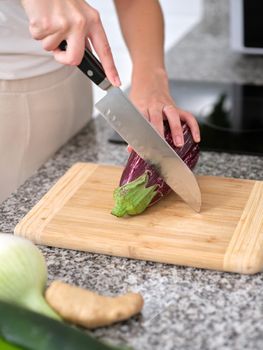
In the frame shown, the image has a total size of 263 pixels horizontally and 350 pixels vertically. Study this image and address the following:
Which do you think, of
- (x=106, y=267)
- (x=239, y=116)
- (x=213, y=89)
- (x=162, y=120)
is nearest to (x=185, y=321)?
(x=106, y=267)

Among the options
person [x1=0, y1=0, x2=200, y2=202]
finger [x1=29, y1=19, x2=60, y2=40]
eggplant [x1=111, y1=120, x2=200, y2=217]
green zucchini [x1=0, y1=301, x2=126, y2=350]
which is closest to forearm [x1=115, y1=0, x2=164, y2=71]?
person [x1=0, y1=0, x2=200, y2=202]

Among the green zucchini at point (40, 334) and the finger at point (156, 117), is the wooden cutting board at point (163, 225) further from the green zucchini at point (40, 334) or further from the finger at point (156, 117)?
the green zucchini at point (40, 334)

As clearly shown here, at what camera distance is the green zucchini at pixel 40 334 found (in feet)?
2.69

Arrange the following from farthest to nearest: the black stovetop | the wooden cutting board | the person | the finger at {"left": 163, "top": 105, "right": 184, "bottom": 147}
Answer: the black stovetop, the person, the finger at {"left": 163, "top": 105, "right": 184, "bottom": 147}, the wooden cutting board

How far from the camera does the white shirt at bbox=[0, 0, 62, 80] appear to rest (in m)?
1.36

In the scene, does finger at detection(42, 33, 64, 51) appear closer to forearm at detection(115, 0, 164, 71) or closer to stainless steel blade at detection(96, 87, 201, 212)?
stainless steel blade at detection(96, 87, 201, 212)

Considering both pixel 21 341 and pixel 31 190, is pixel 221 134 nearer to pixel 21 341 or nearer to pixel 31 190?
pixel 31 190

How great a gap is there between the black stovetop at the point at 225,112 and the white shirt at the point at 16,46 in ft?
0.81

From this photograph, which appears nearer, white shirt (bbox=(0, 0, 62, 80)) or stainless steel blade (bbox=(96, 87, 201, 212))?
stainless steel blade (bbox=(96, 87, 201, 212))

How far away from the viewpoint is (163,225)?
3.74ft

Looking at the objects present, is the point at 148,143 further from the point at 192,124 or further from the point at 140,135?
the point at 192,124

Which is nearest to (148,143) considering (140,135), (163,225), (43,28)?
(140,135)

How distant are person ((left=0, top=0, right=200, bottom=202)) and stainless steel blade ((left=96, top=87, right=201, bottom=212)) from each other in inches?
4.1

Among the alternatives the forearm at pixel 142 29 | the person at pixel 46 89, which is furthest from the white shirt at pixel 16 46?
the forearm at pixel 142 29
